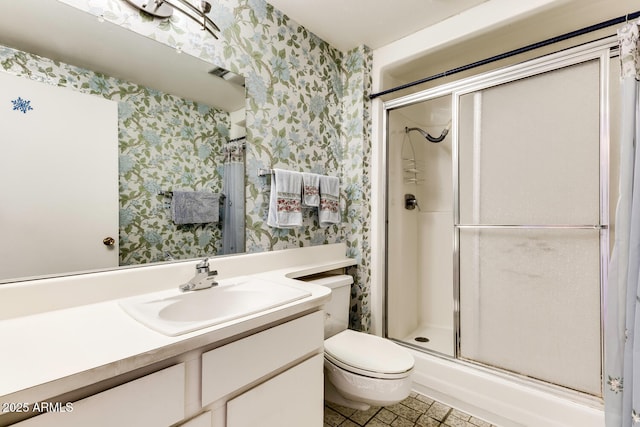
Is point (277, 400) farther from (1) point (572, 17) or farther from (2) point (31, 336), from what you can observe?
(1) point (572, 17)

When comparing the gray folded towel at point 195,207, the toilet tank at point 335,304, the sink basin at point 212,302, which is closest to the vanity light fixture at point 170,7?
the gray folded towel at point 195,207

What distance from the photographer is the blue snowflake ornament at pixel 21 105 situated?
0.90 m

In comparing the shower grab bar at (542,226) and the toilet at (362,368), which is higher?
the shower grab bar at (542,226)

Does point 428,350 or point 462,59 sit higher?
point 462,59

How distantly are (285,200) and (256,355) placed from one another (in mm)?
932

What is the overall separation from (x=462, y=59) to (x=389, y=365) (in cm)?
219

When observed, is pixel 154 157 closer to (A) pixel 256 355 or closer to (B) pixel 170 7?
(B) pixel 170 7

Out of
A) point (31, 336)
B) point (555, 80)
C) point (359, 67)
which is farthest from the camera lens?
point (359, 67)

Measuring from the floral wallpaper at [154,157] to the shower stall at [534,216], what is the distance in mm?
1406

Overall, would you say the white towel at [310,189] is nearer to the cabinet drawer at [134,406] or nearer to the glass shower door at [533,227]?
the glass shower door at [533,227]

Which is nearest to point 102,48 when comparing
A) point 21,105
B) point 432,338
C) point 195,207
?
point 21,105

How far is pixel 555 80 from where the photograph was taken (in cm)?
144

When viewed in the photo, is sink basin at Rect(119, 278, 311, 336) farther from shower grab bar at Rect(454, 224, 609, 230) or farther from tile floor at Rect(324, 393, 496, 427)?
shower grab bar at Rect(454, 224, 609, 230)

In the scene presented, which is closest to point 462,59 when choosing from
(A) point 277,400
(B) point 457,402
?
(B) point 457,402
